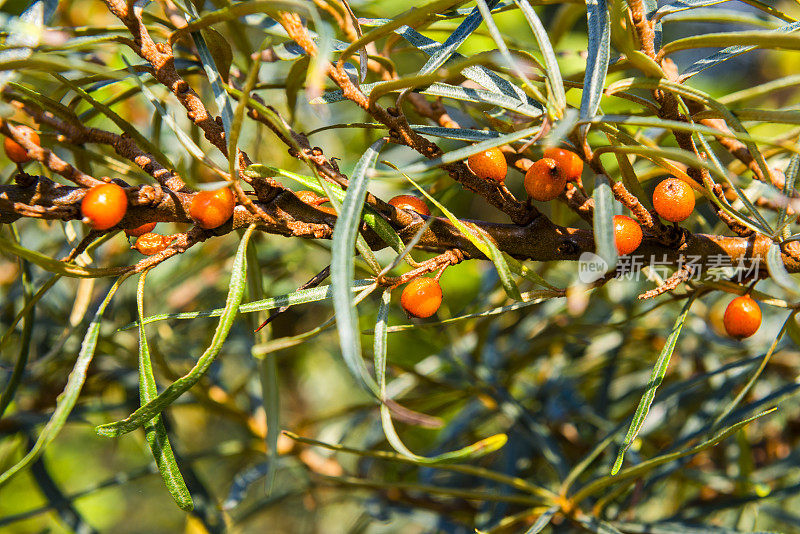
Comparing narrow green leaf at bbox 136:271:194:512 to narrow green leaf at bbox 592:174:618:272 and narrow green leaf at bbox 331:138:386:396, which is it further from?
narrow green leaf at bbox 592:174:618:272

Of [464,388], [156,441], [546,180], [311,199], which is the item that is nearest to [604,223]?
[546,180]

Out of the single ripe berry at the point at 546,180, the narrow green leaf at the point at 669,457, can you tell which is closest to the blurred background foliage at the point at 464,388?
the narrow green leaf at the point at 669,457

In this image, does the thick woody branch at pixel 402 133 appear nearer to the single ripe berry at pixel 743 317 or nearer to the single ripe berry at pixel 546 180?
the single ripe berry at pixel 546 180

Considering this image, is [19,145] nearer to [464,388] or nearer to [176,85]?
[176,85]

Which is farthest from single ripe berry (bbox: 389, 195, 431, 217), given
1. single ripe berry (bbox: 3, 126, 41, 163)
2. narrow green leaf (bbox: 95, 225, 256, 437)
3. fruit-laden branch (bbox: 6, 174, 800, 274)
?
single ripe berry (bbox: 3, 126, 41, 163)

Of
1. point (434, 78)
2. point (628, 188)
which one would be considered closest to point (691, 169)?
point (628, 188)
